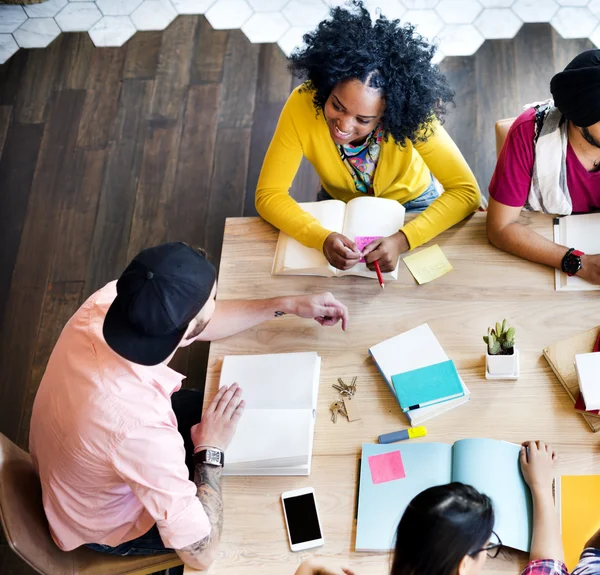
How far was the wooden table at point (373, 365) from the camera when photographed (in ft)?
4.77

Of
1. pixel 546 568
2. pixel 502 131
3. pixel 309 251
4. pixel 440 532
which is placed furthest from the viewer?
pixel 502 131

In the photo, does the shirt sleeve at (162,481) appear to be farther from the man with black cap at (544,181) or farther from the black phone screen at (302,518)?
the man with black cap at (544,181)

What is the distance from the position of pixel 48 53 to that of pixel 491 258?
272 centimetres

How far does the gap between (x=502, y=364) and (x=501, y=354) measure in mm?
23

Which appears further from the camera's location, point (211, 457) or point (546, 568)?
point (211, 457)

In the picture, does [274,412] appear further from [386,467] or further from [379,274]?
[379,274]

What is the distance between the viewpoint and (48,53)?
11.3 feet

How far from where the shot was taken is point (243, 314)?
67.2 inches

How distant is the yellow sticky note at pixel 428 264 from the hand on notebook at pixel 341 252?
0.49ft

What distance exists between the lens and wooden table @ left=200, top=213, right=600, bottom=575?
1453mm

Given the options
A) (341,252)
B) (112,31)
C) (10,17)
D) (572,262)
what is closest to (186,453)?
(341,252)

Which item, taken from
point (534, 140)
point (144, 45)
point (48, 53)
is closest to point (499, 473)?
point (534, 140)

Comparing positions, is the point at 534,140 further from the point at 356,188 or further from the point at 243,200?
the point at 243,200

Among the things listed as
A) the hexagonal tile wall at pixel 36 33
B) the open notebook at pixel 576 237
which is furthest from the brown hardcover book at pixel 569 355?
the hexagonal tile wall at pixel 36 33
